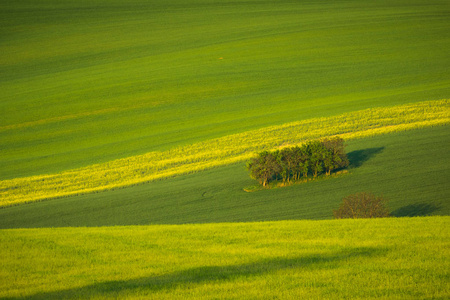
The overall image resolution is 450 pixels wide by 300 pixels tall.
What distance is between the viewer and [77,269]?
9.11 m

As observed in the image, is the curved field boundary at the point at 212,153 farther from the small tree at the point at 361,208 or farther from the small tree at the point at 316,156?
the small tree at the point at 361,208

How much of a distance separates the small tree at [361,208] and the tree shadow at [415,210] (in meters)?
0.81

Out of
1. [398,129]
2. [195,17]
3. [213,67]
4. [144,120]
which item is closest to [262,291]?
[398,129]

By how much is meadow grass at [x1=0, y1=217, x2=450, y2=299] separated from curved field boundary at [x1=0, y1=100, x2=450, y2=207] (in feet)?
34.7

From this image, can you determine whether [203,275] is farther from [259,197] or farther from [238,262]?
[259,197]

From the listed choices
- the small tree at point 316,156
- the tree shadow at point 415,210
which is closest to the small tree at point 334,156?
the small tree at point 316,156

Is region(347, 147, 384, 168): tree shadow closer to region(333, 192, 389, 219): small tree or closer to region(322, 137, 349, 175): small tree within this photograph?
region(322, 137, 349, 175): small tree

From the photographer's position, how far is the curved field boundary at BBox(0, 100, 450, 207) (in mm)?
22797

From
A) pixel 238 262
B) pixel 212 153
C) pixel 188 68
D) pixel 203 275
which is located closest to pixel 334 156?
pixel 212 153

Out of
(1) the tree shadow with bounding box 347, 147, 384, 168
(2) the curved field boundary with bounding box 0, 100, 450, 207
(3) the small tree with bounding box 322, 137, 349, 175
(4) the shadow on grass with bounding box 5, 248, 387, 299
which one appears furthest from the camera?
(2) the curved field boundary with bounding box 0, 100, 450, 207

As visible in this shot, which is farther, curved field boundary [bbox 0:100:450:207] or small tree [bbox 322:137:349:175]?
curved field boundary [bbox 0:100:450:207]

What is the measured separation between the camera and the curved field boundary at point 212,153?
22797 millimetres

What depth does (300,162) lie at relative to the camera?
1956cm

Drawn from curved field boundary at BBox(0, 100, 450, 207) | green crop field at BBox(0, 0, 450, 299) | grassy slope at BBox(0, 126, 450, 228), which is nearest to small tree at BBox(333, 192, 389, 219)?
green crop field at BBox(0, 0, 450, 299)
